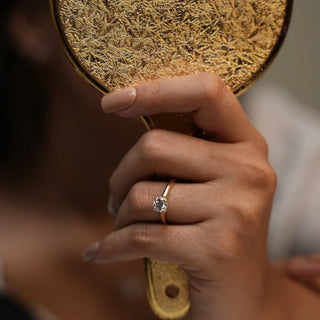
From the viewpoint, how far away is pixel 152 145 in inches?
17.0

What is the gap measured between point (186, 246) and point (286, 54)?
1198 mm

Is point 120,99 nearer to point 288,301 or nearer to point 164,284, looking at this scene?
point 164,284

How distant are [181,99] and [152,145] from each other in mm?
53

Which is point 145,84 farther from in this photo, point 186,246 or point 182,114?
point 186,246

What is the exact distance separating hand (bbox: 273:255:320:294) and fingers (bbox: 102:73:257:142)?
43 centimetres

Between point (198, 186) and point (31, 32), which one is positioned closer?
point (198, 186)

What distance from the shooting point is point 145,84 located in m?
0.42

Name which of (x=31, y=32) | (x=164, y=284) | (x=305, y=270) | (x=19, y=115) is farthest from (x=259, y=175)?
(x=19, y=115)

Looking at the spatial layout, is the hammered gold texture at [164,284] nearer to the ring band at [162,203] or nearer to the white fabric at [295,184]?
the ring band at [162,203]

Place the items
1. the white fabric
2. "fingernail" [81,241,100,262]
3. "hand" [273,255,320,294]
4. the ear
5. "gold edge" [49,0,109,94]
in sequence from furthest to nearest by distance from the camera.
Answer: the white fabric → the ear → "hand" [273,255,320,294] → "fingernail" [81,241,100,262] → "gold edge" [49,0,109,94]

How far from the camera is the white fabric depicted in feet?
3.77

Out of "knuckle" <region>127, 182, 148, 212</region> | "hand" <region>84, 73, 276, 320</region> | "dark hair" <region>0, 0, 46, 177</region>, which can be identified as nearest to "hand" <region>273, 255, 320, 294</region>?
"hand" <region>84, 73, 276, 320</region>

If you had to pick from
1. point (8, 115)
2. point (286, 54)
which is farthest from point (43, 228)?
point (286, 54)

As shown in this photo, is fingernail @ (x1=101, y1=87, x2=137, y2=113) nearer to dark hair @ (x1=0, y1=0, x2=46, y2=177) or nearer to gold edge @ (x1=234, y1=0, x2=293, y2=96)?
gold edge @ (x1=234, y1=0, x2=293, y2=96)
